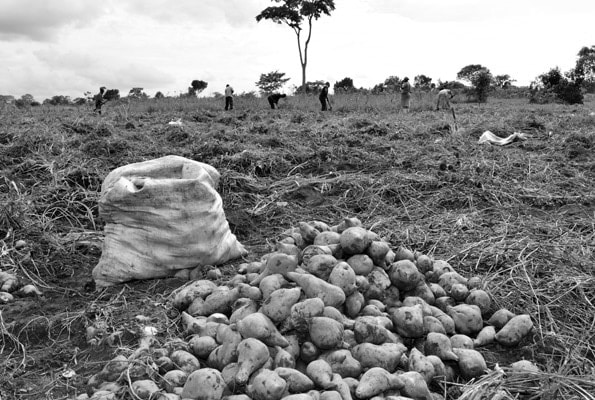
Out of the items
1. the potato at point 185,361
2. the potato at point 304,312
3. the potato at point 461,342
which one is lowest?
the potato at point 461,342

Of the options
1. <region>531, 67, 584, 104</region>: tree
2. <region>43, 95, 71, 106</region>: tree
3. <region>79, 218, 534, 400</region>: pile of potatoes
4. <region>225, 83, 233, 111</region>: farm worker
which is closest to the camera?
<region>79, 218, 534, 400</region>: pile of potatoes

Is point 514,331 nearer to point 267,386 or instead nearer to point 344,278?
point 344,278

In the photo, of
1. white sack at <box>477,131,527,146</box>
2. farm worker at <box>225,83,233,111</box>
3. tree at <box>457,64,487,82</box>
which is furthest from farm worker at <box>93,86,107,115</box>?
tree at <box>457,64,487,82</box>

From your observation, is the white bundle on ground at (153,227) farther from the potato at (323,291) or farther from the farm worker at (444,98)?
the farm worker at (444,98)

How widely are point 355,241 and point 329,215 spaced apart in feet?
5.79

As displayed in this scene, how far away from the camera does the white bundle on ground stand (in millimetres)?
2828

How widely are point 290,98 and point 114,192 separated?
1514 centimetres

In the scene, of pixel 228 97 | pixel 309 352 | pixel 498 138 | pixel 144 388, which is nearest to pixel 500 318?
pixel 309 352

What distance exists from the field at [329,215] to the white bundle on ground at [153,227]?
0.45 feet

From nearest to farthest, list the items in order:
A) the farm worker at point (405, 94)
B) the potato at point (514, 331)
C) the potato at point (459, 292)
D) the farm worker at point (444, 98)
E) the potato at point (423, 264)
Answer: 1. the potato at point (514, 331)
2. the potato at point (459, 292)
3. the potato at point (423, 264)
4. the farm worker at point (444, 98)
5. the farm worker at point (405, 94)

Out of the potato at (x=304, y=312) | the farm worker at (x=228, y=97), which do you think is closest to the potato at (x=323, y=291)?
the potato at (x=304, y=312)

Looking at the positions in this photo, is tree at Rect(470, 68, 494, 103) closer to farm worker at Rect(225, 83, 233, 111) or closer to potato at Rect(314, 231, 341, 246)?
farm worker at Rect(225, 83, 233, 111)

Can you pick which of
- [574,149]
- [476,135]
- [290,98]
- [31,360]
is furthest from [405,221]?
[290,98]

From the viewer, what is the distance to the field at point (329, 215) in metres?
2.19
